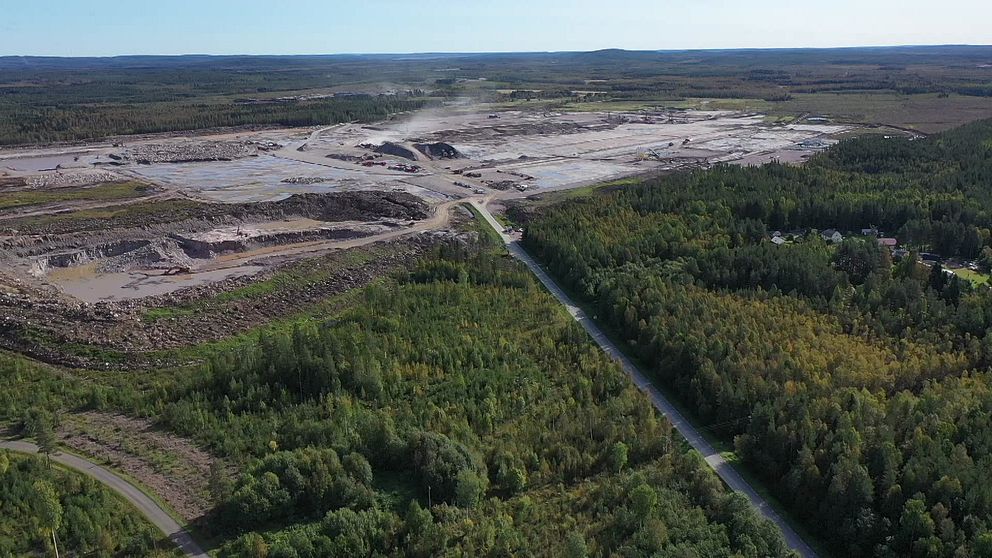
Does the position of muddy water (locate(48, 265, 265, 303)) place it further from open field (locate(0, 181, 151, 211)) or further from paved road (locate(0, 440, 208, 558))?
open field (locate(0, 181, 151, 211))

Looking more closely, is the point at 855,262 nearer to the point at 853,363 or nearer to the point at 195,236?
the point at 853,363

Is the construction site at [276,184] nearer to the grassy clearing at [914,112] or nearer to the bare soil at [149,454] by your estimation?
the grassy clearing at [914,112]

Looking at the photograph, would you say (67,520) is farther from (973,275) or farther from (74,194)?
(74,194)

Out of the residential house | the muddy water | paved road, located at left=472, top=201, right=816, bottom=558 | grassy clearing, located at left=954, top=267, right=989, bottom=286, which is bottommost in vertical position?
paved road, located at left=472, top=201, right=816, bottom=558

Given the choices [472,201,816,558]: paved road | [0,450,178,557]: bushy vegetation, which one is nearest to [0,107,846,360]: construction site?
[0,450,178,557]: bushy vegetation

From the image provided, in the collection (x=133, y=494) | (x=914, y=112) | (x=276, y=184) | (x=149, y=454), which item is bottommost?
(x=133, y=494)

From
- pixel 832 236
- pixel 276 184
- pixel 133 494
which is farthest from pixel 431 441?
pixel 276 184

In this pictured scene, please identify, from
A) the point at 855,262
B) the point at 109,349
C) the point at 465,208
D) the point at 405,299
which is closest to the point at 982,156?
the point at 855,262
